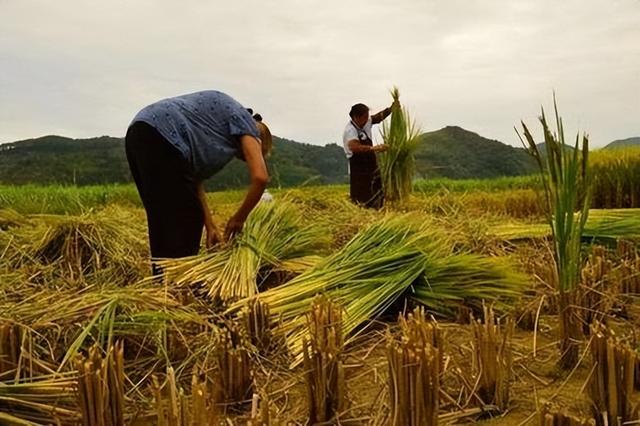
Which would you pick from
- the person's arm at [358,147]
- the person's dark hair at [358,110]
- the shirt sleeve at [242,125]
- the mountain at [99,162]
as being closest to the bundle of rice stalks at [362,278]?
the shirt sleeve at [242,125]

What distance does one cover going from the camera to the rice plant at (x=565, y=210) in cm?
192

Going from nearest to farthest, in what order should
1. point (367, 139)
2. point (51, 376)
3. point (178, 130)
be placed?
point (51, 376)
point (178, 130)
point (367, 139)

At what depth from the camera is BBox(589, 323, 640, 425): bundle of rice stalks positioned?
4.82 feet

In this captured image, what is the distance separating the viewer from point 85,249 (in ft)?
12.6

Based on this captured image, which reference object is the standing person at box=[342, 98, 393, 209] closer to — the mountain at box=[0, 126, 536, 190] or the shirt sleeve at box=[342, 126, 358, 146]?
the shirt sleeve at box=[342, 126, 358, 146]

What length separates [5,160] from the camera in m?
45.6

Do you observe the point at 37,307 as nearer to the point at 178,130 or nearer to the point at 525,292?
the point at 178,130

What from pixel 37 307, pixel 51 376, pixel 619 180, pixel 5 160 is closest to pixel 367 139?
pixel 619 180

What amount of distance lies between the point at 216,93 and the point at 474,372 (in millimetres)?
2022

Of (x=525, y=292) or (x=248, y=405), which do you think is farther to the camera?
(x=525, y=292)

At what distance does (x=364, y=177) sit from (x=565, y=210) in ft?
15.3

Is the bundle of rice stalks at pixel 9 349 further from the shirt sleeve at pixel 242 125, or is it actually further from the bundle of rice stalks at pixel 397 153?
the bundle of rice stalks at pixel 397 153

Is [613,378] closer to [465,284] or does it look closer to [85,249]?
[465,284]

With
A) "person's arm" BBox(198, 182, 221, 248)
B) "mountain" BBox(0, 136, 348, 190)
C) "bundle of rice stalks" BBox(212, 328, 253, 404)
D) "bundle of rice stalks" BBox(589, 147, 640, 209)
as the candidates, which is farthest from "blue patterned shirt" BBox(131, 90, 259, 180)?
"mountain" BBox(0, 136, 348, 190)
